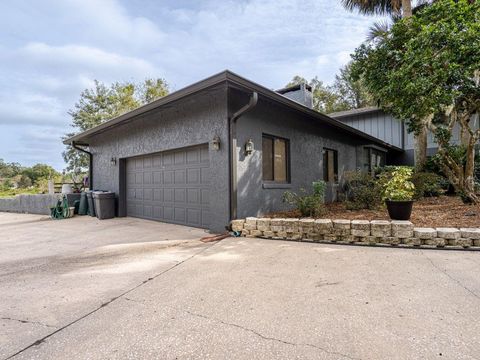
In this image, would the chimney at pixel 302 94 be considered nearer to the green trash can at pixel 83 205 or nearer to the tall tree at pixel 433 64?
the tall tree at pixel 433 64

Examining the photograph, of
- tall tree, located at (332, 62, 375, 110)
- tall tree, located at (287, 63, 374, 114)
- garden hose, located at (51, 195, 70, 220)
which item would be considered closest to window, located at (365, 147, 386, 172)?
tall tree, located at (287, 63, 374, 114)

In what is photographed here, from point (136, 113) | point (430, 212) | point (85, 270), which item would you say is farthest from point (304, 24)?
point (85, 270)

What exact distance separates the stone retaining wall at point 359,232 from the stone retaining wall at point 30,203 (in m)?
8.76

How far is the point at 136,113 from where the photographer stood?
675 centimetres

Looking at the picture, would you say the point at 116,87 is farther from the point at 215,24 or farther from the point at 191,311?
the point at 191,311

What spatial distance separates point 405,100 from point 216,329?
250 inches

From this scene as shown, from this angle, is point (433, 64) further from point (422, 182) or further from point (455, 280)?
point (455, 280)

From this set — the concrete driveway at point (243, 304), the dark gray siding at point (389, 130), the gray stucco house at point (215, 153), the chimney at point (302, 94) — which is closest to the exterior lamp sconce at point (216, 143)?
the gray stucco house at point (215, 153)

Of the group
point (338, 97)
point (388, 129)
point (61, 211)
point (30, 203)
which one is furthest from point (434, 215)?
point (338, 97)

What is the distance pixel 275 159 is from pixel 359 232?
2.97 metres

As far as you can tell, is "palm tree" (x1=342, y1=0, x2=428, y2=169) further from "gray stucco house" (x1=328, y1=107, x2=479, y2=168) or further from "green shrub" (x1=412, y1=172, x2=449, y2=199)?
"gray stucco house" (x1=328, y1=107, x2=479, y2=168)

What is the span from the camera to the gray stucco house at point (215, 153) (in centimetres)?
555

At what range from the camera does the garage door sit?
252 inches

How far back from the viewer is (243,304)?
245 centimetres
